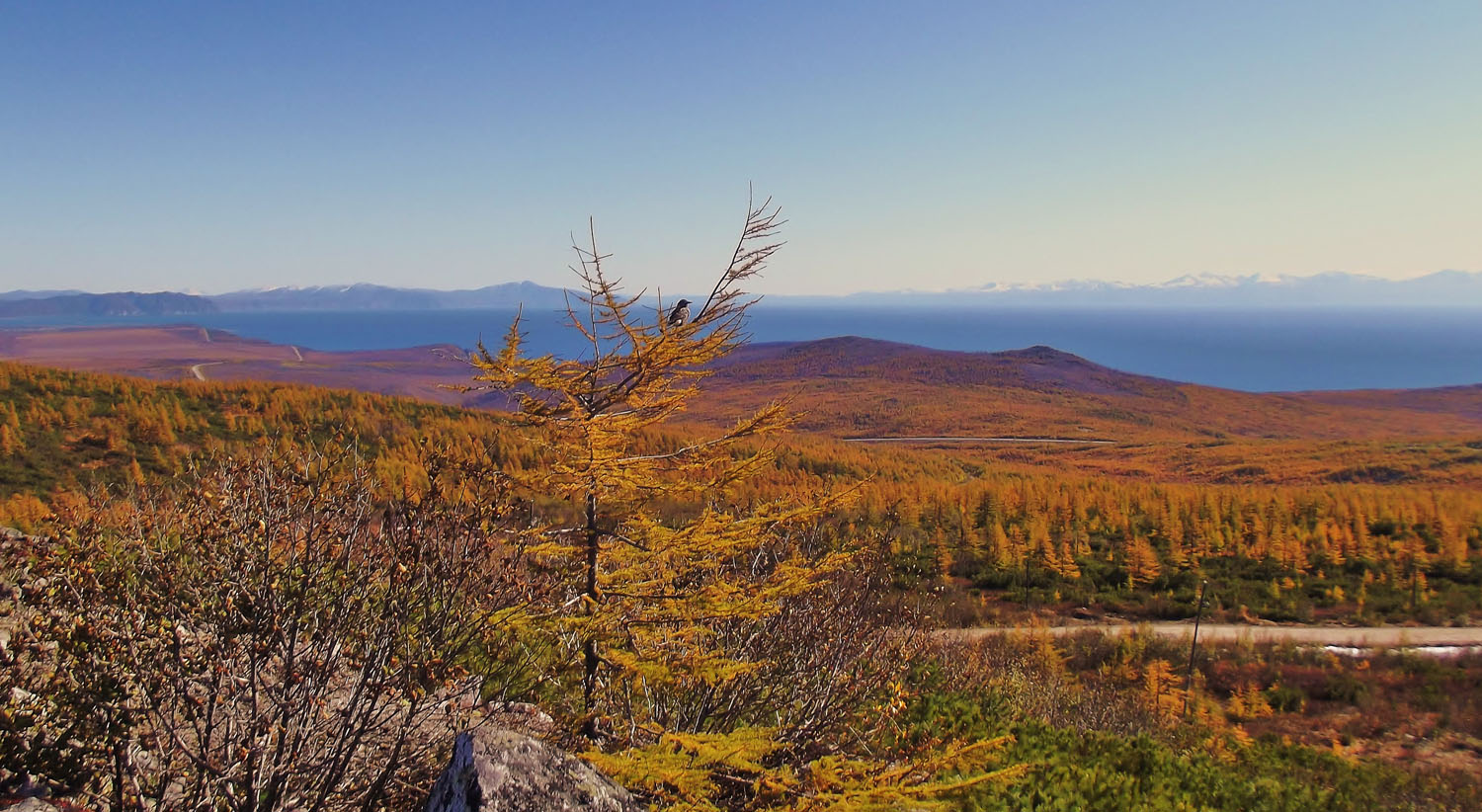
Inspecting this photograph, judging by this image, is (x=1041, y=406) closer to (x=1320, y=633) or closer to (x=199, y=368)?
(x=1320, y=633)

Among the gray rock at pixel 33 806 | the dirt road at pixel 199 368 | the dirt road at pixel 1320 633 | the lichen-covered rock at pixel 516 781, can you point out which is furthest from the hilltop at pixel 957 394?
the lichen-covered rock at pixel 516 781

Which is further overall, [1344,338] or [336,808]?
[1344,338]

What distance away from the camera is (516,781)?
2760 millimetres

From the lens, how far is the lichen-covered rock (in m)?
2.69

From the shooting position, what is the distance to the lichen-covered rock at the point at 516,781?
2.69 metres

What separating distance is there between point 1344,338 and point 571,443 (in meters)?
259

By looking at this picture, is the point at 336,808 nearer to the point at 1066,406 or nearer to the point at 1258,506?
the point at 1258,506

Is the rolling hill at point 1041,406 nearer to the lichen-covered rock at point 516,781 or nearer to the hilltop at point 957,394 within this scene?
the hilltop at point 957,394

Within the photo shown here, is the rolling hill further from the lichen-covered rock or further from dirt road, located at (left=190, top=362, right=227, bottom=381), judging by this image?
the lichen-covered rock

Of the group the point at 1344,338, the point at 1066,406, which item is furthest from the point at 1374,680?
the point at 1344,338

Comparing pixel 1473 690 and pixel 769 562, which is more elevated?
pixel 769 562

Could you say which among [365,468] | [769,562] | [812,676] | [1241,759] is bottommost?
[1241,759]

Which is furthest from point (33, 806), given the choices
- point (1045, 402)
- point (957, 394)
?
point (1045, 402)

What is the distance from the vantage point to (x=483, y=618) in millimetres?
3461
